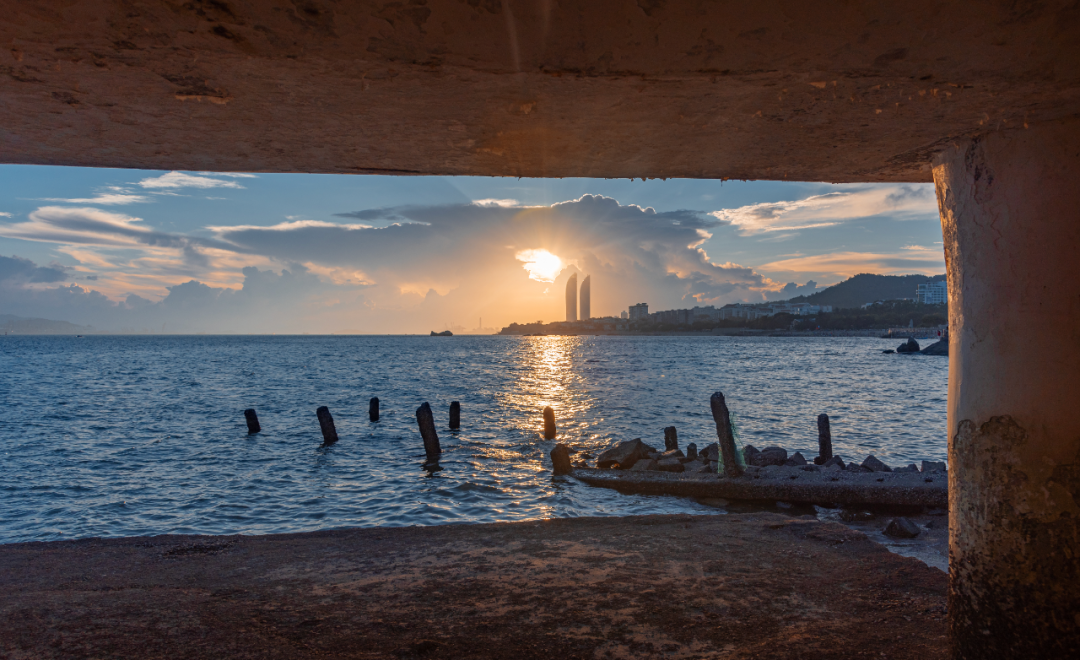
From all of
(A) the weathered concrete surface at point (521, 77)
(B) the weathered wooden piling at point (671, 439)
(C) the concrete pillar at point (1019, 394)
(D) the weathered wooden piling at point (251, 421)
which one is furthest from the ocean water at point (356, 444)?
(A) the weathered concrete surface at point (521, 77)

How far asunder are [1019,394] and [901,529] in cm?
711

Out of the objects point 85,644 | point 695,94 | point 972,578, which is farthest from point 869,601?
point 85,644

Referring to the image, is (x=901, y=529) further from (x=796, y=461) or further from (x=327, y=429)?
(x=327, y=429)

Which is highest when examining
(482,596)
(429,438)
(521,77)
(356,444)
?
(521,77)

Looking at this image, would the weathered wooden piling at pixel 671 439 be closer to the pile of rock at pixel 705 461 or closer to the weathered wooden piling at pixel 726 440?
the pile of rock at pixel 705 461

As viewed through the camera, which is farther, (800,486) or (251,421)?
(251,421)

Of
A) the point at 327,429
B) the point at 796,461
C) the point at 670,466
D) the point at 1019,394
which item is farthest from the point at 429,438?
the point at 1019,394

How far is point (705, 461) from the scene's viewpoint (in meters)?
13.5

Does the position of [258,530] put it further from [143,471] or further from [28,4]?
[28,4]

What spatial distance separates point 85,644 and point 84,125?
3.81 meters

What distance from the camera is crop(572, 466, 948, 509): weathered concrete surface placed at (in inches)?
399

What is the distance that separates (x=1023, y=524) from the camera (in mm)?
2689

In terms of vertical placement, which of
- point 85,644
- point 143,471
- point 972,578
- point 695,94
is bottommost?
point 143,471

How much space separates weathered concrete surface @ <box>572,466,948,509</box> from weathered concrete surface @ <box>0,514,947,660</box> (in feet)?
9.81
